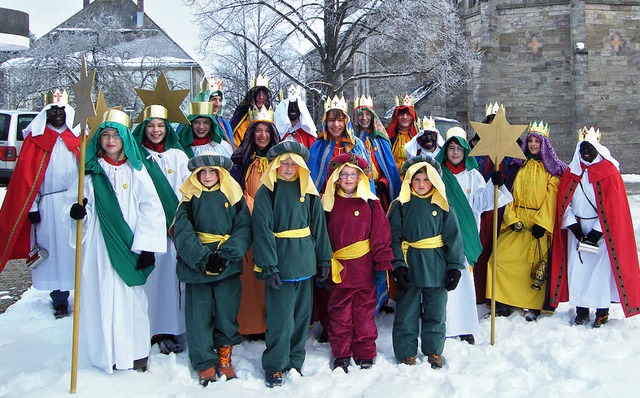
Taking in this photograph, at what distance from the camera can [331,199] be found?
4426 mm

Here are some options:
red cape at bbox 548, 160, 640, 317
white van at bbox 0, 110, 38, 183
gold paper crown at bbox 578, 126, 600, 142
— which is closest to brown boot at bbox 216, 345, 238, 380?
red cape at bbox 548, 160, 640, 317

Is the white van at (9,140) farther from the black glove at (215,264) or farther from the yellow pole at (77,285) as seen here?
the black glove at (215,264)

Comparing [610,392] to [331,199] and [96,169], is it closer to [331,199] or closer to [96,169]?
[331,199]

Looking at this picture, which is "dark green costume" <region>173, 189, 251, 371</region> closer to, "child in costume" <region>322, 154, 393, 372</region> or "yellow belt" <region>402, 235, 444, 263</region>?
"child in costume" <region>322, 154, 393, 372</region>

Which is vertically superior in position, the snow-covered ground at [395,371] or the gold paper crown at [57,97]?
the gold paper crown at [57,97]

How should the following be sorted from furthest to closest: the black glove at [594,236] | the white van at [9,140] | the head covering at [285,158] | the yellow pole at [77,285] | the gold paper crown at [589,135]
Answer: the white van at [9,140] < the gold paper crown at [589,135] < the black glove at [594,236] < the head covering at [285,158] < the yellow pole at [77,285]

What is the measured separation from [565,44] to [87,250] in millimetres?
22356

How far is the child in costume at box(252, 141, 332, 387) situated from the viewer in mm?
4078

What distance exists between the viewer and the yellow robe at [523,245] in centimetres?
548

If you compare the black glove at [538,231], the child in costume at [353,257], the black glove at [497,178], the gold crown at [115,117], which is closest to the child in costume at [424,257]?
the child in costume at [353,257]

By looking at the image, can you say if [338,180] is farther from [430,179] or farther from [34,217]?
[34,217]

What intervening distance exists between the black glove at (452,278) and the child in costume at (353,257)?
469 mm

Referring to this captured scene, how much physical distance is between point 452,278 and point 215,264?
1755 mm

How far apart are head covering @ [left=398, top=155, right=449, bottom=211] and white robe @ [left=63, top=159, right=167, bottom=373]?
1.87 m
